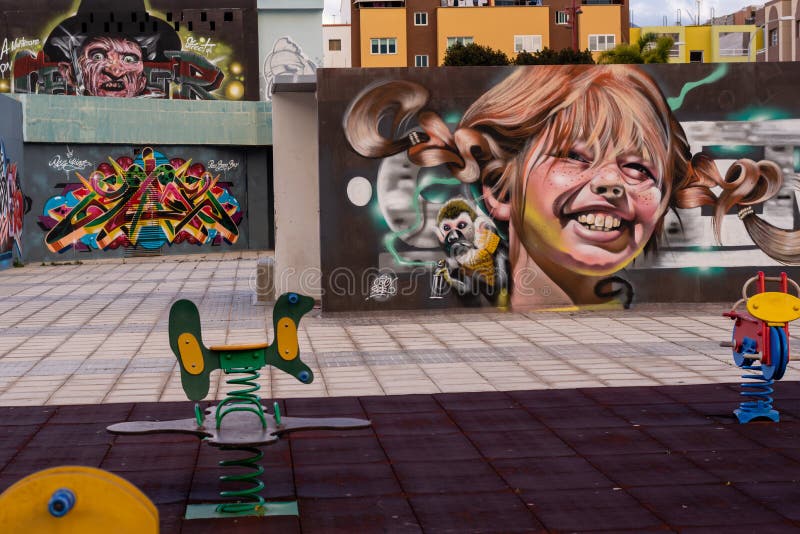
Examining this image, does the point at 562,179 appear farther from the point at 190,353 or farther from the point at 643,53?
the point at 643,53

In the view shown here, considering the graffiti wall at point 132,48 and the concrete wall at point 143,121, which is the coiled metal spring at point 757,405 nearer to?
the concrete wall at point 143,121

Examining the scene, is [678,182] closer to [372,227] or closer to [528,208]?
[528,208]

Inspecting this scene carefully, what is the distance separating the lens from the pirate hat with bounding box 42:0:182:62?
43.8 meters

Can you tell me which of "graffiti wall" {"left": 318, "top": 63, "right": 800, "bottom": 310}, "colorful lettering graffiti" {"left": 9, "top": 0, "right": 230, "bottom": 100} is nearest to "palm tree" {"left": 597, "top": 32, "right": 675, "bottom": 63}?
"colorful lettering graffiti" {"left": 9, "top": 0, "right": 230, "bottom": 100}

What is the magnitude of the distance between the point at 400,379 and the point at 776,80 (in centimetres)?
894

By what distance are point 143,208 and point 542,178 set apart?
17423mm

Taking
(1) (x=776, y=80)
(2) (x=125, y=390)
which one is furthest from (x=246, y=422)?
(1) (x=776, y=80)

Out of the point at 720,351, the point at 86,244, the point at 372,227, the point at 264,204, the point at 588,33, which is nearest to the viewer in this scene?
the point at 720,351

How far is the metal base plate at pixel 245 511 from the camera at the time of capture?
22.6 feet

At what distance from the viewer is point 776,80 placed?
17.4 metres

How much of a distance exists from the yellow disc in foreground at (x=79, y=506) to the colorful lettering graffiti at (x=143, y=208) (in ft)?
90.3

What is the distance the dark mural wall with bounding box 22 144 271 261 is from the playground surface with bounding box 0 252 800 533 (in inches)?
577

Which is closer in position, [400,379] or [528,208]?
[400,379]

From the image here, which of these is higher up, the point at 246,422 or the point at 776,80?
the point at 776,80
